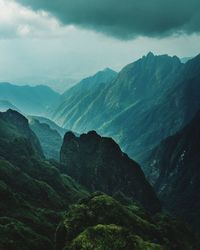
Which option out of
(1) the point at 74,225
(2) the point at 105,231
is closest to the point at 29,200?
(1) the point at 74,225

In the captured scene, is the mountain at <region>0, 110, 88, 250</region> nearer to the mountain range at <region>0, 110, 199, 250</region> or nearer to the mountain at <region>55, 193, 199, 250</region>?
the mountain range at <region>0, 110, 199, 250</region>

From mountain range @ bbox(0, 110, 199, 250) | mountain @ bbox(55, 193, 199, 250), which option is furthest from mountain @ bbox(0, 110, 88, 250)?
mountain @ bbox(55, 193, 199, 250)

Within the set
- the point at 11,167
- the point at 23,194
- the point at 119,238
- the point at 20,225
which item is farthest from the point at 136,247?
the point at 11,167

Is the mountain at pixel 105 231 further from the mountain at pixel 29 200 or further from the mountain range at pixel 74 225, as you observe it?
the mountain at pixel 29 200

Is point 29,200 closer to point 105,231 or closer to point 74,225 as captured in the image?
point 74,225

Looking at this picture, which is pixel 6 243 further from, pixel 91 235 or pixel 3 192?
pixel 3 192

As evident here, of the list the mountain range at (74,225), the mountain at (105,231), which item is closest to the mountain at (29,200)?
the mountain range at (74,225)
